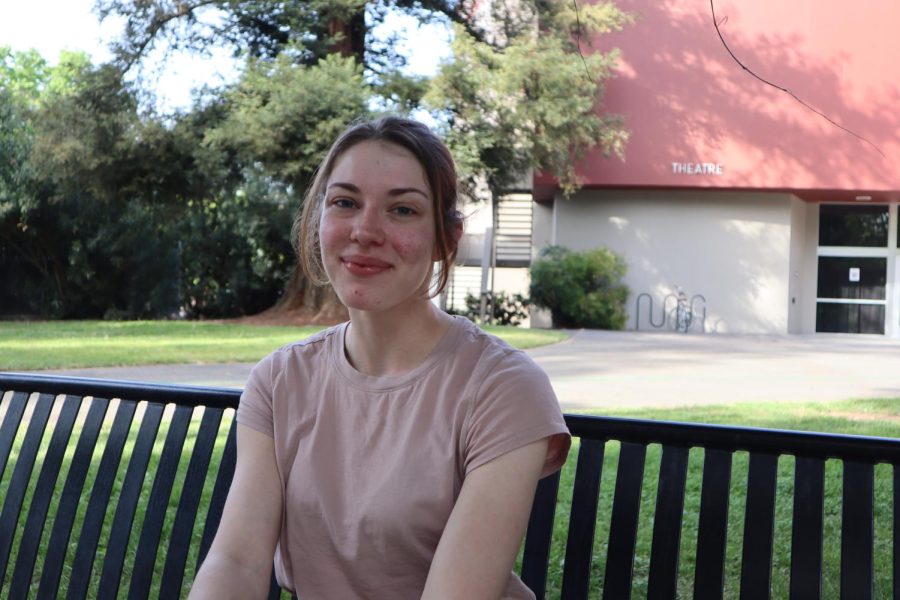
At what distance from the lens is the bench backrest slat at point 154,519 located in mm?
3143

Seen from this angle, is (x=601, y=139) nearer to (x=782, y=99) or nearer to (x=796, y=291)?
(x=782, y=99)

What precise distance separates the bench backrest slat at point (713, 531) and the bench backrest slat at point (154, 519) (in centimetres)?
148

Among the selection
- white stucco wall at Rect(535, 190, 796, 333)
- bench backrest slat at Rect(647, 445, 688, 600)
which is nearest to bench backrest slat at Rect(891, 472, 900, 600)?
bench backrest slat at Rect(647, 445, 688, 600)

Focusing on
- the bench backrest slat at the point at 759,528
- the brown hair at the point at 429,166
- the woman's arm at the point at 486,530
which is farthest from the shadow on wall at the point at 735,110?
the woman's arm at the point at 486,530

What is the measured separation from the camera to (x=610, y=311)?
26188mm

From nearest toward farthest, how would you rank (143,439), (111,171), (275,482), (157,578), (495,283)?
(275,482) → (143,439) → (157,578) → (111,171) → (495,283)

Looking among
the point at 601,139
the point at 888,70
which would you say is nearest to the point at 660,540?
the point at 601,139

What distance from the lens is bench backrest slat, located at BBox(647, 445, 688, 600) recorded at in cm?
266

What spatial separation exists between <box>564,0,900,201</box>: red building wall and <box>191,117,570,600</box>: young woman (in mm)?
23672

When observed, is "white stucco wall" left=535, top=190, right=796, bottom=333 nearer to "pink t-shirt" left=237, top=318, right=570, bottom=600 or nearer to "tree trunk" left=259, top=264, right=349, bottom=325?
"tree trunk" left=259, top=264, right=349, bottom=325

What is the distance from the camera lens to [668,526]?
2.67 m

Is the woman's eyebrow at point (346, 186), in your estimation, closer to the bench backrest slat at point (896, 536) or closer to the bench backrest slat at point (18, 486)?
the bench backrest slat at point (896, 536)

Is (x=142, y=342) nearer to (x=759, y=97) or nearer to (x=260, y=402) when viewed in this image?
(x=260, y=402)

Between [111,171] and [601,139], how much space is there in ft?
34.7
